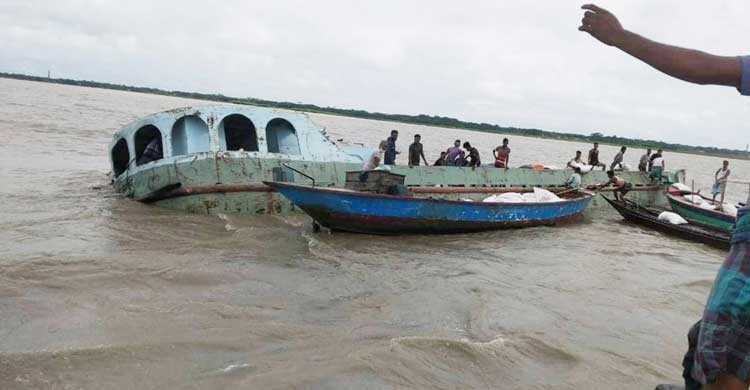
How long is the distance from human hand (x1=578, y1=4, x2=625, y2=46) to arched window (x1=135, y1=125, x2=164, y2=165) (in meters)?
11.5

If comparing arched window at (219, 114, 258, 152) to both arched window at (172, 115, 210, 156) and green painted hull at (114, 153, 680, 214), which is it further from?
green painted hull at (114, 153, 680, 214)

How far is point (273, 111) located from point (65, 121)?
29.7 m

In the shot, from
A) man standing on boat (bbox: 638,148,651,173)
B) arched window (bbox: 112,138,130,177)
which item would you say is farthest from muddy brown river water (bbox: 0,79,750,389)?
man standing on boat (bbox: 638,148,651,173)

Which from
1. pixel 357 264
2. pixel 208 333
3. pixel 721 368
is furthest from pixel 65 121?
pixel 721 368

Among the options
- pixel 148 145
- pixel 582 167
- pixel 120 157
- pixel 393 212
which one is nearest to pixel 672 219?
pixel 582 167

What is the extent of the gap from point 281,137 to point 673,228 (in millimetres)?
9887

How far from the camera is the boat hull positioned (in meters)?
14.3

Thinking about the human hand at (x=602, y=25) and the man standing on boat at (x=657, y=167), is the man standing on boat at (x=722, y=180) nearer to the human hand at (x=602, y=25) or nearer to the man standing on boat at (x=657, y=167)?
the man standing on boat at (x=657, y=167)

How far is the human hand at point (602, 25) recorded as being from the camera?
2.16 metres

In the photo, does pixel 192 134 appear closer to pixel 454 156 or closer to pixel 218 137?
pixel 218 137

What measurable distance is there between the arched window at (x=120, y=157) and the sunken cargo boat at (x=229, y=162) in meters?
0.02

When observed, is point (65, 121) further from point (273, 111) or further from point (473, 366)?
point (473, 366)

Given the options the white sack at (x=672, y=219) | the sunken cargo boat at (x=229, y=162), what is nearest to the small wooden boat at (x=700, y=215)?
the white sack at (x=672, y=219)

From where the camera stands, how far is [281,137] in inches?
525
